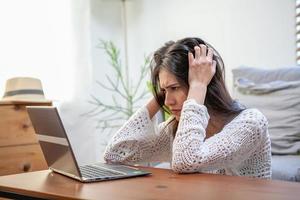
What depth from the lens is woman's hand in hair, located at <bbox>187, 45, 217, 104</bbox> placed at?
112 centimetres

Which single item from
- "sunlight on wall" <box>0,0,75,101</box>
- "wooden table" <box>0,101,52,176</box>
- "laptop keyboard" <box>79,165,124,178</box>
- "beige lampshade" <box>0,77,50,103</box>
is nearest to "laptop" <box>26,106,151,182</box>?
"laptop keyboard" <box>79,165,124,178</box>

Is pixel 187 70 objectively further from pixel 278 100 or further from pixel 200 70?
pixel 278 100

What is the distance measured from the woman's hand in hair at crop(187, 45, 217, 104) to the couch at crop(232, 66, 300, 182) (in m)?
0.78

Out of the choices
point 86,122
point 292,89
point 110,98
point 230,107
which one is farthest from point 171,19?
point 230,107

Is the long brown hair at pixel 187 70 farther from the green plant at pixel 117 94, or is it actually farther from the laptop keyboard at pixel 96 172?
the green plant at pixel 117 94

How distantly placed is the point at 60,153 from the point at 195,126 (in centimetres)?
34

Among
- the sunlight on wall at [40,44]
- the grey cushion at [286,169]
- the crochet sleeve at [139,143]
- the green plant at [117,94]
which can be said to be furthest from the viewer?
the green plant at [117,94]

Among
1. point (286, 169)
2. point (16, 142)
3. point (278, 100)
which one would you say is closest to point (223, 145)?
point (286, 169)

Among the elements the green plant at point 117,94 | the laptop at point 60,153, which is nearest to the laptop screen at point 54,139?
the laptop at point 60,153

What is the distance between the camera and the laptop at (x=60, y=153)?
929 millimetres

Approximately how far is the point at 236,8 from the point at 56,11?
1194mm

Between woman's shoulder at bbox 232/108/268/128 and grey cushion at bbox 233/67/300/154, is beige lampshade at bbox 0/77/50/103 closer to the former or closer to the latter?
grey cushion at bbox 233/67/300/154

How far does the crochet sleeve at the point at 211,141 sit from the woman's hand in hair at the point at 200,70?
0.17 ft

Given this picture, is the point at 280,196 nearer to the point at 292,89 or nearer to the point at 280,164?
the point at 280,164
